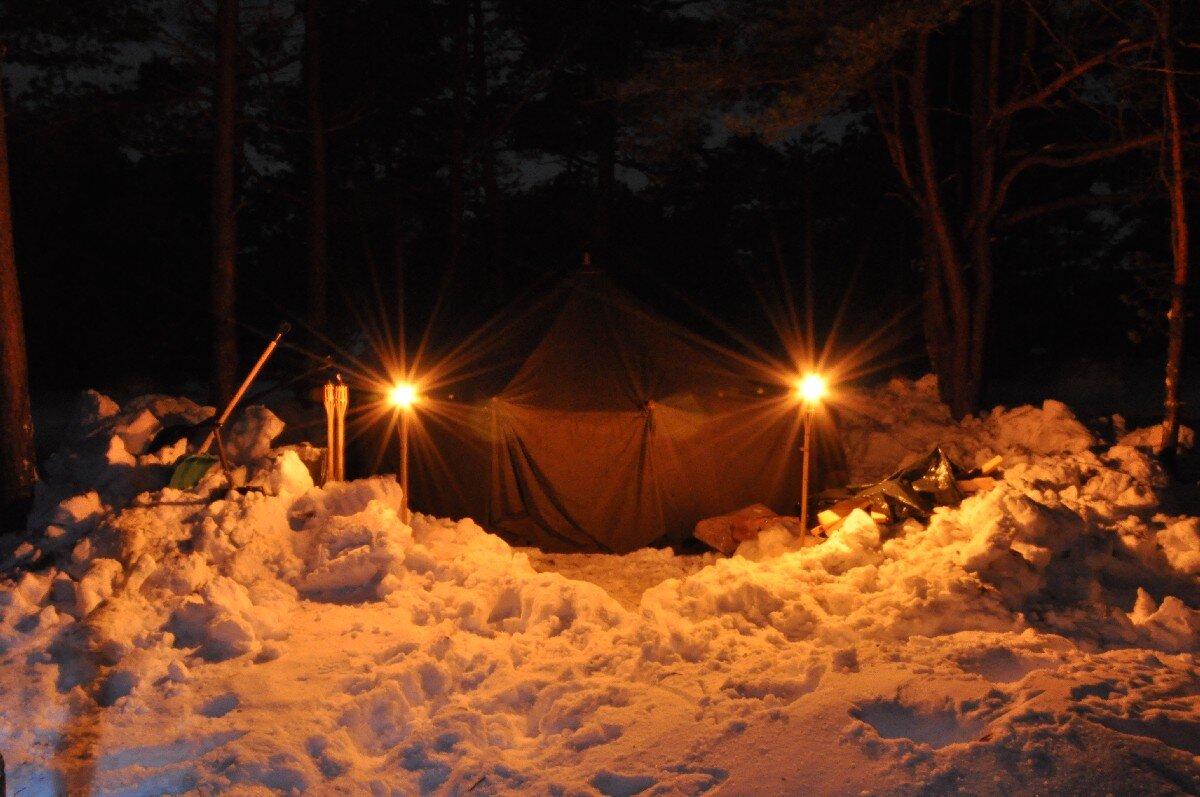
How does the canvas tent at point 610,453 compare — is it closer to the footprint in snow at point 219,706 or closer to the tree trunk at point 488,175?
the footprint in snow at point 219,706

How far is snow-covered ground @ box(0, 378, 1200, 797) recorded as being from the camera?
416 centimetres

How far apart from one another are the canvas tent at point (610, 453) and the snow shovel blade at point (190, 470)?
2.13 metres

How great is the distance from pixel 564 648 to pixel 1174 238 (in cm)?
725

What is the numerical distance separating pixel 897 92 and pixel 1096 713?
30.7 feet

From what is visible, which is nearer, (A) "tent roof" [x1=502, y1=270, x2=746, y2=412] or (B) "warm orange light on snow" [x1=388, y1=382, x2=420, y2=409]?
(B) "warm orange light on snow" [x1=388, y1=382, x2=420, y2=409]

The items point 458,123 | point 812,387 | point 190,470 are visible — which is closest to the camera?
point 190,470

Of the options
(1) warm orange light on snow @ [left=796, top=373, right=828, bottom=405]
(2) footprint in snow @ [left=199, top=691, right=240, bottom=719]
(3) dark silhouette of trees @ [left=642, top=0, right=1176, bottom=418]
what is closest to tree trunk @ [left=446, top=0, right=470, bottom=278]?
(3) dark silhouette of trees @ [left=642, top=0, right=1176, bottom=418]

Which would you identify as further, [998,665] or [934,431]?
[934,431]

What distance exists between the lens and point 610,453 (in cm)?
877

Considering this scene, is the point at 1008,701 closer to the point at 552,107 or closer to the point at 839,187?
the point at 552,107

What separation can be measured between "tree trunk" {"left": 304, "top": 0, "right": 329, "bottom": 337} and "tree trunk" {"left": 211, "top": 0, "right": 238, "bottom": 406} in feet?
9.92

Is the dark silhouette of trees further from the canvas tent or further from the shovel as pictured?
the shovel

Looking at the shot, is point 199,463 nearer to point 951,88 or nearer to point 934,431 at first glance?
point 934,431

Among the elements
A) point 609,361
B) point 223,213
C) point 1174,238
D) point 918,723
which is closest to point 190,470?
point 609,361
